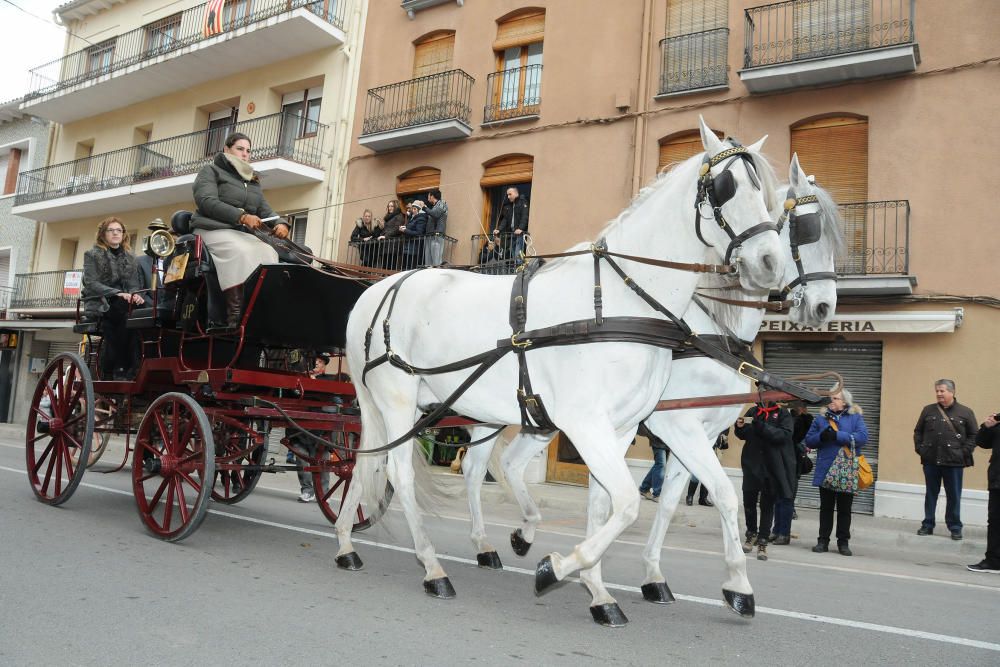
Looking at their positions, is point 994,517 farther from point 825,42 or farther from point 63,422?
point 63,422

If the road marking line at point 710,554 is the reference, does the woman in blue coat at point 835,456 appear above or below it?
above

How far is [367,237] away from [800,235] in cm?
1254

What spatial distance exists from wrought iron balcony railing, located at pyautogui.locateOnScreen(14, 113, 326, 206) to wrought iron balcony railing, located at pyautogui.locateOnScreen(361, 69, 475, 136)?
1607mm

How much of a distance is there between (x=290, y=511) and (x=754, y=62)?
10660 millimetres

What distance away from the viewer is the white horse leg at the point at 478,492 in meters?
5.24

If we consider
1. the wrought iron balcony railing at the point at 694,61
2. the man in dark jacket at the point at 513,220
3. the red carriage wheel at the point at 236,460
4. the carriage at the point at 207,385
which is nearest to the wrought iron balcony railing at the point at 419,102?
the man in dark jacket at the point at 513,220

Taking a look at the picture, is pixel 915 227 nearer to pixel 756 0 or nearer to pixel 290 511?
pixel 756 0

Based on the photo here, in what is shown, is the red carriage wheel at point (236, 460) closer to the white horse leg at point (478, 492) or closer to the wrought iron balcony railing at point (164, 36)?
the white horse leg at point (478, 492)

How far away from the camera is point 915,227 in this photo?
11836 mm

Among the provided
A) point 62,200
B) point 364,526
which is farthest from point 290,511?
point 62,200

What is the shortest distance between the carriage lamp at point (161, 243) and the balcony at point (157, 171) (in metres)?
12.2

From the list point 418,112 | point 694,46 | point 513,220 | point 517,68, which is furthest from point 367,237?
point 694,46

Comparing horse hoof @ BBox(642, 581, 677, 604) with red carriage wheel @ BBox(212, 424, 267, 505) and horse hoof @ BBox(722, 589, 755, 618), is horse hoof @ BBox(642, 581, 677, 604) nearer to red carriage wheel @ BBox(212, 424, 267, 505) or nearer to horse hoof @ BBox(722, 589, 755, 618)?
horse hoof @ BBox(722, 589, 755, 618)

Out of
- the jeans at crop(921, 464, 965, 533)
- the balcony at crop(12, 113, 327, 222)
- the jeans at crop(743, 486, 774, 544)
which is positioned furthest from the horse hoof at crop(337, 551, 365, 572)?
the balcony at crop(12, 113, 327, 222)
